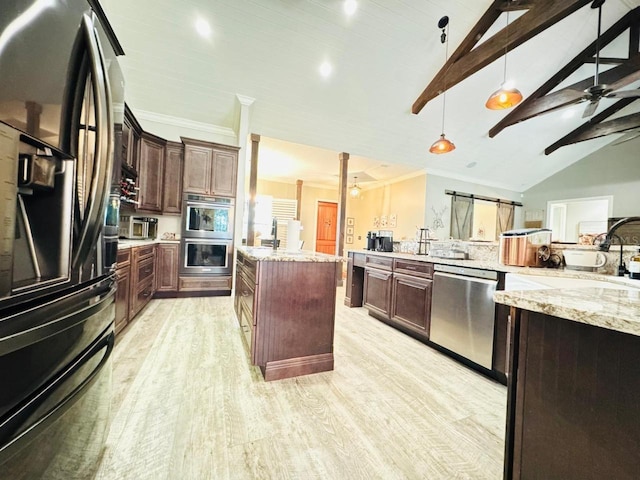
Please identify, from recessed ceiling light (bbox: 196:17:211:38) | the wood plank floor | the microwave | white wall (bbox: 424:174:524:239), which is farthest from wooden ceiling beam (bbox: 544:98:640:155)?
the microwave

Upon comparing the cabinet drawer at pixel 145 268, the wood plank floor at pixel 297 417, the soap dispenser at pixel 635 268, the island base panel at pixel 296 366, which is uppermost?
the soap dispenser at pixel 635 268

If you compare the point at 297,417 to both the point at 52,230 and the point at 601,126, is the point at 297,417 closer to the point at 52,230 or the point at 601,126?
the point at 52,230

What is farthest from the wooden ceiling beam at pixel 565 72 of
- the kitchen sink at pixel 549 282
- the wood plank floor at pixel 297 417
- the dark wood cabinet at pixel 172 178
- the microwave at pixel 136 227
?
the microwave at pixel 136 227

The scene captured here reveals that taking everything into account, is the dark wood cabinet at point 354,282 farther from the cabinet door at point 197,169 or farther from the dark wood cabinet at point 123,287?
the dark wood cabinet at point 123,287

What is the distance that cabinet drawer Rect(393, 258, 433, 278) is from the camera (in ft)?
8.77

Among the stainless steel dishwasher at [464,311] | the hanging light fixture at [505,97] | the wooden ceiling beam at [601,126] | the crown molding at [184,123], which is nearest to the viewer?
the stainless steel dishwasher at [464,311]

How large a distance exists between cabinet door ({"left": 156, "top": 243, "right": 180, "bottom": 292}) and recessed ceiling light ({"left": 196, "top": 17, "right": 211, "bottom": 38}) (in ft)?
9.31

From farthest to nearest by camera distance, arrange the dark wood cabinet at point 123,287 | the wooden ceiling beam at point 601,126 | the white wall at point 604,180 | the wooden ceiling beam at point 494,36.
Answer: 1. the white wall at point 604,180
2. the wooden ceiling beam at point 601,126
3. the wooden ceiling beam at point 494,36
4. the dark wood cabinet at point 123,287

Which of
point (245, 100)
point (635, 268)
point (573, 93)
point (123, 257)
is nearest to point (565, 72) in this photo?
point (573, 93)

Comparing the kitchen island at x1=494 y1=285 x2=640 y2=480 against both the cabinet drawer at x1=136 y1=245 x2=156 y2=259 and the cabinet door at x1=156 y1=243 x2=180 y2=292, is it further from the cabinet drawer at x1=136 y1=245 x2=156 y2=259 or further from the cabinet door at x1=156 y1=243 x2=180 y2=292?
the cabinet door at x1=156 y1=243 x2=180 y2=292

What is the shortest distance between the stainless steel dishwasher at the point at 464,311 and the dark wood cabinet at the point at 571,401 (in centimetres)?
150

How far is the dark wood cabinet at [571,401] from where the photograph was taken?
0.59m

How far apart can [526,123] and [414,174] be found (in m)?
2.47

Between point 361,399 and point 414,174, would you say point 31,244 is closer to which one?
point 361,399
